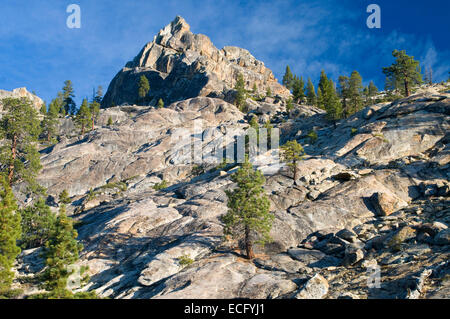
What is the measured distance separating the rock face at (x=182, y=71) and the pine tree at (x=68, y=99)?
16837 mm

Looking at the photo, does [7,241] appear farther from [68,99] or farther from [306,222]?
[68,99]

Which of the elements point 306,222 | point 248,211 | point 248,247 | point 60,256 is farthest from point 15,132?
point 306,222

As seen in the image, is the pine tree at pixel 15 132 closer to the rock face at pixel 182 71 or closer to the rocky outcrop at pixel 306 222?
the rocky outcrop at pixel 306 222

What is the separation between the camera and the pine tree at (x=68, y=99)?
414 ft

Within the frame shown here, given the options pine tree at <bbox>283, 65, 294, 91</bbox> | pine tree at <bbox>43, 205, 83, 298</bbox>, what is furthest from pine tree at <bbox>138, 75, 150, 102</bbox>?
pine tree at <bbox>43, 205, 83, 298</bbox>

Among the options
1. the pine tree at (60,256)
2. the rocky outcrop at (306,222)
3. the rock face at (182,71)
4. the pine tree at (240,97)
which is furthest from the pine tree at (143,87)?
the pine tree at (60,256)

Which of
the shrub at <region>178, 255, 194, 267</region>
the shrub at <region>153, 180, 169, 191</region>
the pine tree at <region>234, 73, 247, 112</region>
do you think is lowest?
the shrub at <region>178, 255, 194, 267</region>

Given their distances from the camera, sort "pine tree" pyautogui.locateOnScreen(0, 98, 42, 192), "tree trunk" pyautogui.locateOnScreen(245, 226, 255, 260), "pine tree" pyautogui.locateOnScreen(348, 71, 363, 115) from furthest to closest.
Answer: "pine tree" pyautogui.locateOnScreen(348, 71, 363, 115) < "pine tree" pyautogui.locateOnScreen(0, 98, 42, 192) < "tree trunk" pyautogui.locateOnScreen(245, 226, 255, 260)

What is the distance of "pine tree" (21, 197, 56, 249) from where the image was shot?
116ft

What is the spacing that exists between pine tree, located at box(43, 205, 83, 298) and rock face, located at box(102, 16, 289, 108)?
311ft

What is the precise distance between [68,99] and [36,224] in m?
111

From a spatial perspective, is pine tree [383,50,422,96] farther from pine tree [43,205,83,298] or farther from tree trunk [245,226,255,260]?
pine tree [43,205,83,298]
